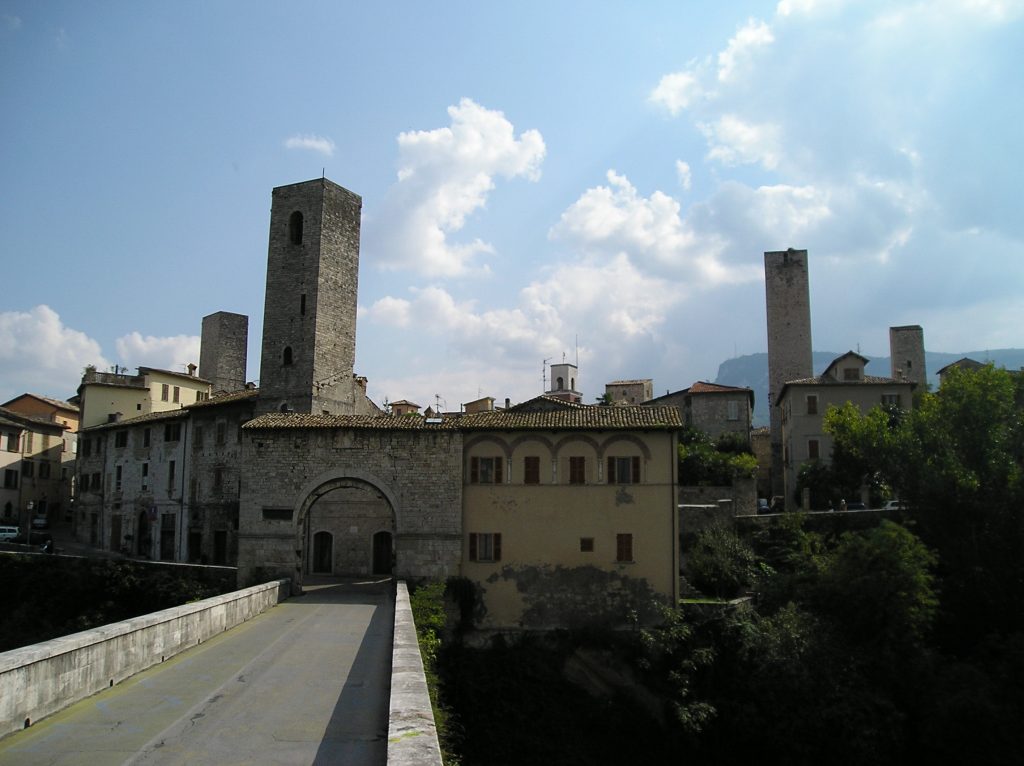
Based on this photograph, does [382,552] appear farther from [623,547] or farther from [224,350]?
[224,350]

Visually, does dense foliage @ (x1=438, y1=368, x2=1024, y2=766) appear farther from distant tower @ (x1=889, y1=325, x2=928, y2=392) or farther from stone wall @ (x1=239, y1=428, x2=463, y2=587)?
distant tower @ (x1=889, y1=325, x2=928, y2=392)

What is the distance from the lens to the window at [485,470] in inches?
1107


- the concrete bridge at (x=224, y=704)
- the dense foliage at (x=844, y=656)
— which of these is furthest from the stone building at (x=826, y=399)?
the concrete bridge at (x=224, y=704)

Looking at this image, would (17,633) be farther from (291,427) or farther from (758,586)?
(758,586)

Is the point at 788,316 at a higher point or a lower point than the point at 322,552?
higher

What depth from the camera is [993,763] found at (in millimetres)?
21938

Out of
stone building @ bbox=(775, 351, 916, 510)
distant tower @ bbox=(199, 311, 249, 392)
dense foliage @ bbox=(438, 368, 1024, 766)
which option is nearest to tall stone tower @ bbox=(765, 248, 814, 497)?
stone building @ bbox=(775, 351, 916, 510)

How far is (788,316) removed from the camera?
57.1 metres

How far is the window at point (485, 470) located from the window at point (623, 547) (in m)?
4.69

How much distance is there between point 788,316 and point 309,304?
36.5 metres

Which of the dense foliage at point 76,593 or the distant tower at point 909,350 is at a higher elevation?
the distant tower at point 909,350

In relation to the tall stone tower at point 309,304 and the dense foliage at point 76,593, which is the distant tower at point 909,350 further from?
the dense foliage at point 76,593

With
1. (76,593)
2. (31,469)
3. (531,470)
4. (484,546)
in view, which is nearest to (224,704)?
(484,546)

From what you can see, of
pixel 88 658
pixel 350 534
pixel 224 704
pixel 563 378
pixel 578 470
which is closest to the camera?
pixel 224 704
